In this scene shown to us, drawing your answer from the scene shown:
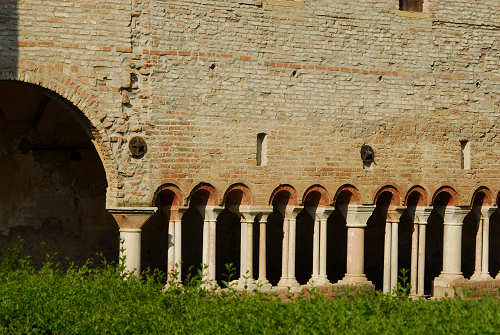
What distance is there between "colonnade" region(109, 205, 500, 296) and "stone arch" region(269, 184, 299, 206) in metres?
0.11

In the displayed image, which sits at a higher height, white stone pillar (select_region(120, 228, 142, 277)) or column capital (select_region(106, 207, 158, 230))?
column capital (select_region(106, 207, 158, 230))

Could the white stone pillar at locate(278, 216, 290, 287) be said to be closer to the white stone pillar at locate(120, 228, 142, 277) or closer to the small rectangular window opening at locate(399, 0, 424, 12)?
the white stone pillar at locate(120, 228, 142, 277)

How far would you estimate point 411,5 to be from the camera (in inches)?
738

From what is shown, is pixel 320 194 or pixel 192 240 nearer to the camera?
pixel 320 194

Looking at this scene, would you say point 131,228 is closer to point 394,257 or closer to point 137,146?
point 137,146

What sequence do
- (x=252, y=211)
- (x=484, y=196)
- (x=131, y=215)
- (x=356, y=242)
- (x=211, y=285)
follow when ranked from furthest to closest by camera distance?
1. (x=484, y=196)
2. (x=356, y=242)
3. (x=252, y=211)
4. (x=131, y=215)
5. (x=211, y=285)

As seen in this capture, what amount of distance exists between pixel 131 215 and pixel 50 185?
373 cm

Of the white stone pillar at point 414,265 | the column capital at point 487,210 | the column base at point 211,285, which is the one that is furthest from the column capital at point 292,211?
the column capital at point 487,210

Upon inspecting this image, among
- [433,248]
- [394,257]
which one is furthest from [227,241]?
[433,248]

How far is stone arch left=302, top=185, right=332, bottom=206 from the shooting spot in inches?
677

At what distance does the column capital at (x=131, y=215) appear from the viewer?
15109 millimetres

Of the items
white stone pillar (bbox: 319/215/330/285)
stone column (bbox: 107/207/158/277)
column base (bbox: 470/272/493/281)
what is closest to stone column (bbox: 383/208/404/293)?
white stone pillar (bbox: 319/215/330/285)

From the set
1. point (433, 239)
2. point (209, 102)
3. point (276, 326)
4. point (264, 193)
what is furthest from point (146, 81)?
point (433, 239)

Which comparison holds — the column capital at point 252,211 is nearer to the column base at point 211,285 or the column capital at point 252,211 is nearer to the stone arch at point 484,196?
the column base at point 211,285
